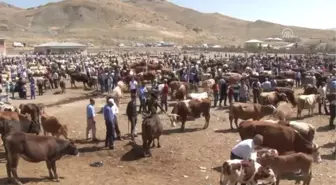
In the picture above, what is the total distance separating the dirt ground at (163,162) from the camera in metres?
12.1

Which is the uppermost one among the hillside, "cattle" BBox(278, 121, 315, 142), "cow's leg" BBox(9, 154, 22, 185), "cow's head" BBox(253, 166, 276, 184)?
the hillside

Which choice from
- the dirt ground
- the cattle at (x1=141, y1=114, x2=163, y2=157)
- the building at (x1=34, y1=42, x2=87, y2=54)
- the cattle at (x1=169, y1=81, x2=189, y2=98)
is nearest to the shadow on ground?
the dirt ground

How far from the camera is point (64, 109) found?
23828 mm

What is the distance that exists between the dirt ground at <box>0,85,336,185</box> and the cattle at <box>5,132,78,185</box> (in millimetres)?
523

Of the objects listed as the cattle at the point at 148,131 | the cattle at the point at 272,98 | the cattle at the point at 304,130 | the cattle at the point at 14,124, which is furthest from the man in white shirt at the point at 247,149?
the cattle at the point at 272,98

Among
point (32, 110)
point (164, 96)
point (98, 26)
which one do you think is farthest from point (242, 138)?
point (98, 26)

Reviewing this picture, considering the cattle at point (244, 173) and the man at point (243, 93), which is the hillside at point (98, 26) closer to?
the man at point (243, 93)

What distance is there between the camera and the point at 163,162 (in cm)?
1364

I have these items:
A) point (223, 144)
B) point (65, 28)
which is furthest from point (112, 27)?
point (223, 144)

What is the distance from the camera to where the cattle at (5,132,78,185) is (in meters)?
11.2

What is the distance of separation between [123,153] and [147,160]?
1.05 m

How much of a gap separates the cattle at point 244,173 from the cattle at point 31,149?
4.68m

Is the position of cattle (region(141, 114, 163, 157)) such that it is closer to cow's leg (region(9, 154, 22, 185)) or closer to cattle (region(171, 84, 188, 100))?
cow's leg (region(9, 154, 22, 185))

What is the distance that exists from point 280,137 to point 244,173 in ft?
12.6
